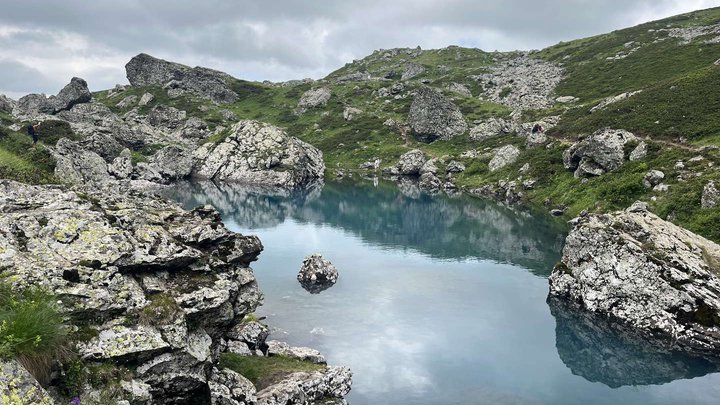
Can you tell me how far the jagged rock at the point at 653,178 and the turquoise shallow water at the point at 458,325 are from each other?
13.5 m

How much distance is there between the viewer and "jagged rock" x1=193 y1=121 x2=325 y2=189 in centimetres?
13262

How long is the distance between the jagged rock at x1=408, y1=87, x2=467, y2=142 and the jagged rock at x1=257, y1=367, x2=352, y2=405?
133936mm

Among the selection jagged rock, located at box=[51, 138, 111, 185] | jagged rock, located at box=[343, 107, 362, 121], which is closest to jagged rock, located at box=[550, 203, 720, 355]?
jagged rock, located at box=[51, 138, 111, 185]

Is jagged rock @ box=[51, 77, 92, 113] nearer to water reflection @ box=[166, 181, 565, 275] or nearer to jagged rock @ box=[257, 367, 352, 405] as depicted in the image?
water reflection @ box=[166, 181, 565, 275]

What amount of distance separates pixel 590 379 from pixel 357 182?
100 meters

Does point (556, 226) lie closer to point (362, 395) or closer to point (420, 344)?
point (420, 344)

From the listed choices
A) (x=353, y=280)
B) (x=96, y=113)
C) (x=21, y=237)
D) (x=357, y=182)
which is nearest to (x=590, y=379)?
(x=353, y=280)

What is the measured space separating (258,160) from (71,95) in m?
104

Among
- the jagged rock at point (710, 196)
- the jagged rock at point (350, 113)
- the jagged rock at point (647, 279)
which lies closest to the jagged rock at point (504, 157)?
the jagged rock at point (710, 196)

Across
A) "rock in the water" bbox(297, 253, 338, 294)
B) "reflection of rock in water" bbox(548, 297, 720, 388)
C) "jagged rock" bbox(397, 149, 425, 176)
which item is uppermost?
"jagged rock" bbox(397, 149, 425, 176)

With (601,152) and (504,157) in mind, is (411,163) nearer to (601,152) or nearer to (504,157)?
(504,157)

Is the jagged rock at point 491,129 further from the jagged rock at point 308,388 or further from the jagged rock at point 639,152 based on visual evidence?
the jagged rock at point 308,388

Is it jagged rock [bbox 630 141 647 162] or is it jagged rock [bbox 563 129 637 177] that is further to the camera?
jagged rock [bbox 563 129 637 177]

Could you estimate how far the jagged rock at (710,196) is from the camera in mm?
55175
